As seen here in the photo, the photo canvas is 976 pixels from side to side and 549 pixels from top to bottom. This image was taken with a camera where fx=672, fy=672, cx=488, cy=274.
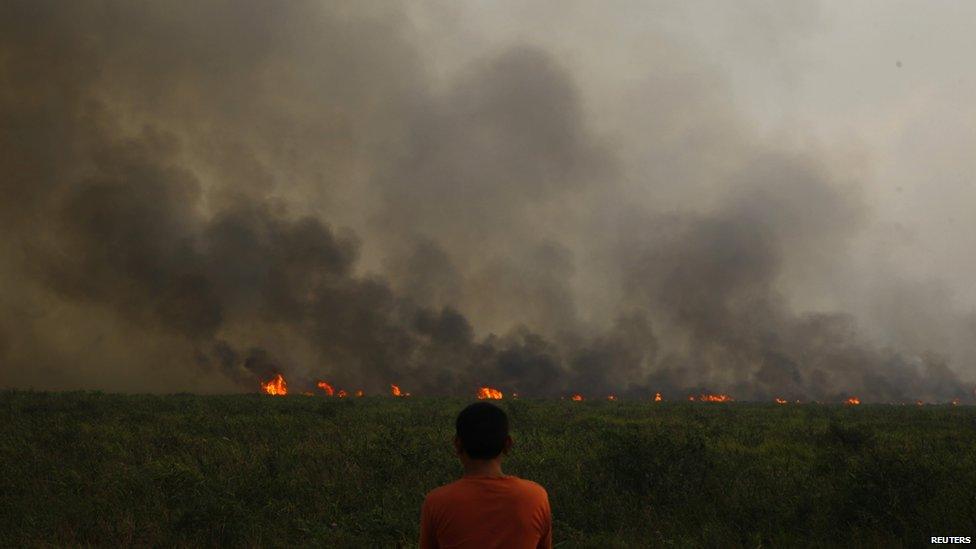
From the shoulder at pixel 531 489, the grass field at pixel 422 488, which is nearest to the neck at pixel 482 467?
the shoulder at pixel 531 489

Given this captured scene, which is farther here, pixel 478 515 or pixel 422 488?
pixel 422 488

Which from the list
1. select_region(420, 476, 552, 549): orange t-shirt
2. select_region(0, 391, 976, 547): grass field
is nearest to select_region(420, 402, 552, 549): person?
select_region(420, 476, 552, 549): orange t-shirt

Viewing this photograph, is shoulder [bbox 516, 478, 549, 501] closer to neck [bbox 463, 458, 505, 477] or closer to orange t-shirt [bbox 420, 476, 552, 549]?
orange t-shirt [bbox 420, 476, 552, 549]

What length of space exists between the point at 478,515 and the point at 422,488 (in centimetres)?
858

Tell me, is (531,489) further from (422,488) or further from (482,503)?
(422,488)

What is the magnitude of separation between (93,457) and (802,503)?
13632 mm

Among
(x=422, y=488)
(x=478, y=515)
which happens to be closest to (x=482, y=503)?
(x=478, y=515)

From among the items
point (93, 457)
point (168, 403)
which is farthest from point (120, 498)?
point (168, 403)

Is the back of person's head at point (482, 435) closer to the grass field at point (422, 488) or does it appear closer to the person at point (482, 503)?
the person at point (482, 503)

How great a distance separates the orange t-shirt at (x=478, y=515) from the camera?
117 inches

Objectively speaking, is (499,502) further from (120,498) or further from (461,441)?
(120,498)

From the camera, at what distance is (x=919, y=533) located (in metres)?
8.61

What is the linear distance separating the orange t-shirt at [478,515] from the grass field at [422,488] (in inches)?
236

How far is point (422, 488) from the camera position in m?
11.1
